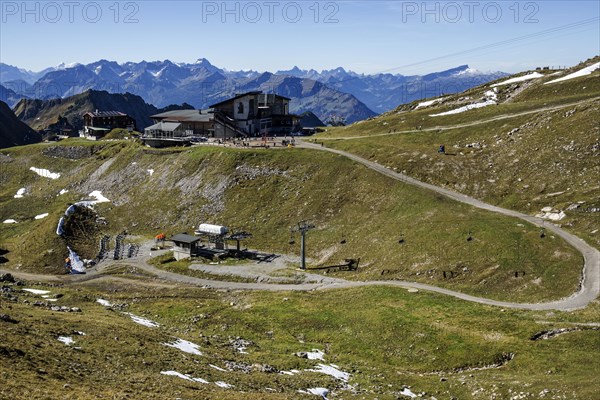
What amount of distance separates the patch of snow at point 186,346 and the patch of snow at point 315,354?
1061cm

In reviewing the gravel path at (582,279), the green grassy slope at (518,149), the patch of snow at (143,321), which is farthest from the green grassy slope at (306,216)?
the patch of snow at (143,321)

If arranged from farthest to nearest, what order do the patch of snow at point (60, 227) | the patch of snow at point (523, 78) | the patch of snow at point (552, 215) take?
1. the patch of snow at point (523, 78)
2. the patch of snow at point (60, 227)
3. the patch of snow at point (552, 215)

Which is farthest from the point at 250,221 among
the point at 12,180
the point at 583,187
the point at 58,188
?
the point at 12,180

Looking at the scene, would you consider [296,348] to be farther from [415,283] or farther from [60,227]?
[60,227]

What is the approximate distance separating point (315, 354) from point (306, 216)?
46.8 metres

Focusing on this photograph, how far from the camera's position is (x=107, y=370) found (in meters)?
33.8

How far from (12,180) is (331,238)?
120 m

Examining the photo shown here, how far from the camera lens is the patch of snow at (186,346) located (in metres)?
44.7

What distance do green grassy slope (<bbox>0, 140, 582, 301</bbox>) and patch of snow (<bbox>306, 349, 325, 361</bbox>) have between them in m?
22.4

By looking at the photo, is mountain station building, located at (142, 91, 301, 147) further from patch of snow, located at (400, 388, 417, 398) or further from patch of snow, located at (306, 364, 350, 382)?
patch of snow, located at (400, 388, 417, 398)

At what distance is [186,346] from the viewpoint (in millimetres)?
46031

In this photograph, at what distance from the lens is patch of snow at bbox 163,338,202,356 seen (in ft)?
147

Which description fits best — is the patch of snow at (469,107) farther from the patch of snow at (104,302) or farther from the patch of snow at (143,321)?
the patch of snow at (143,321)

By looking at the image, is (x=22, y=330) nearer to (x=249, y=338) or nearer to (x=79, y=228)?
(x=249, y=338)
